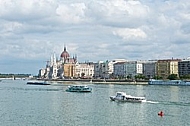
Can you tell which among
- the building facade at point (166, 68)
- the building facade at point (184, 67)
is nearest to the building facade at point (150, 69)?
the building facade at point (166, 68)

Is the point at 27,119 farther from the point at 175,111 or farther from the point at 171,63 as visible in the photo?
the point at 171,63

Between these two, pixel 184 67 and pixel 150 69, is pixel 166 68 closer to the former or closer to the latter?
pixel 184 67

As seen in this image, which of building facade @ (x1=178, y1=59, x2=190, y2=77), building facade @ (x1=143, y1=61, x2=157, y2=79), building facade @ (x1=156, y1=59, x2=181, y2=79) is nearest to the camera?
building facade @ (x1=178, y1=59, x2=190, y2=77)

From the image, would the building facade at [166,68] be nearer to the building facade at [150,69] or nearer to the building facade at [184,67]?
the building facade at [184,67]

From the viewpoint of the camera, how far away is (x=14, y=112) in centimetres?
4231

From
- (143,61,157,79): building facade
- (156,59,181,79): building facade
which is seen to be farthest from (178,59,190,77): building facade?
(143,61,157,79): building facade

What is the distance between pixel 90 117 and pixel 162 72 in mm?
149460

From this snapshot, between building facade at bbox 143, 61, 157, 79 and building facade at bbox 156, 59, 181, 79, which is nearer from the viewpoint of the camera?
building facade at bbox 156, 59, 181, 79

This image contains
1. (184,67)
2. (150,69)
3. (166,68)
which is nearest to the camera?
(184,67)

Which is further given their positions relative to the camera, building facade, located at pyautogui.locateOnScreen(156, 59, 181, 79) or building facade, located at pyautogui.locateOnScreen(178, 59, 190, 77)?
building facade, located at pyautogui.locateOnScreen(156, 59, 181, 79)

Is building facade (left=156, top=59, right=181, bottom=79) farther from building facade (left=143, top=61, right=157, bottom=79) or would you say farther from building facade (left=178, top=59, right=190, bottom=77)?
building facade (left=143, top=61, right=157, bottom=79)

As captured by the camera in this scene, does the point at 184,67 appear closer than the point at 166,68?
Yes

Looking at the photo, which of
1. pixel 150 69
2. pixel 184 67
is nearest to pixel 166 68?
pixel 184 67

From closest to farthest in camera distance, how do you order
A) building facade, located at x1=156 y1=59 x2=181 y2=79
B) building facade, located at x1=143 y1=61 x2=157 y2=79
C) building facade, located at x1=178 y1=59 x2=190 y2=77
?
building facade, located at x1=178 y1=59 x2=190 y2=77, building facade, located at x1=156 y1=59 x2=181 y2=79, building facade, located at x1=143 y1=61 x2=157 y2=79
